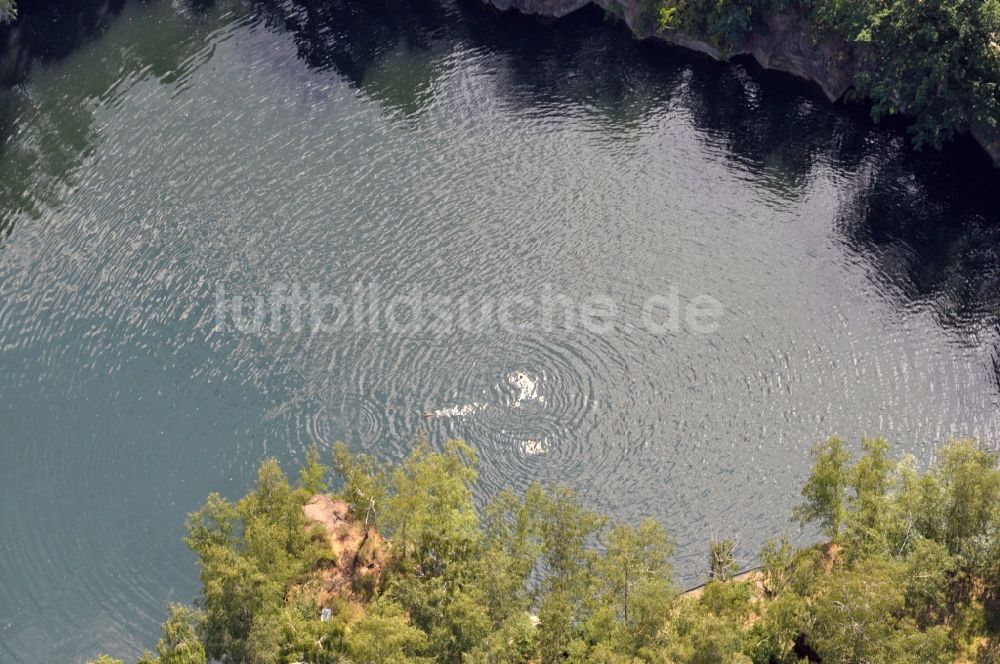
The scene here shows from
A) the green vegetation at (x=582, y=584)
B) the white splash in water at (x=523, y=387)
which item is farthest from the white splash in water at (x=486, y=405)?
the green vegetation at (x=582, y=584)

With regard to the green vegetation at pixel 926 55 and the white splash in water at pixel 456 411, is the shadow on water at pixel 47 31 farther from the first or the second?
the green vegetation at pixel 926 55

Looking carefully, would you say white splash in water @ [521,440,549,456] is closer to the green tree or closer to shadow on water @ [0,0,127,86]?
the green tree

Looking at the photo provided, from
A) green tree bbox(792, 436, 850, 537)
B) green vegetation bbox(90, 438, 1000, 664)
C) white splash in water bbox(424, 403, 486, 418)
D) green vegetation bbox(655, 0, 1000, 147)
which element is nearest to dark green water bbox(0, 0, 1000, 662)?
white splash in water bbox(424, 403, 486, 418)

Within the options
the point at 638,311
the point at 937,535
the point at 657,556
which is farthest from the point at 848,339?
the point at 657,556

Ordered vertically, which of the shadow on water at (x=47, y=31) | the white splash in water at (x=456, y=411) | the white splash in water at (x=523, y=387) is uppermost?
the shadow on water at (x=47, y=31)

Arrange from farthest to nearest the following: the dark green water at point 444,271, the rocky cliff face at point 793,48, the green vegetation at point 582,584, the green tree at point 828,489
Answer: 1. the rocky cliff face at point 793,48
2. the dark green water at point 444,271
3. the green tree at point 828,489
4. the green vegetation at point 582,584

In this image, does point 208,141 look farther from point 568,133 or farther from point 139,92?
point 568,133
